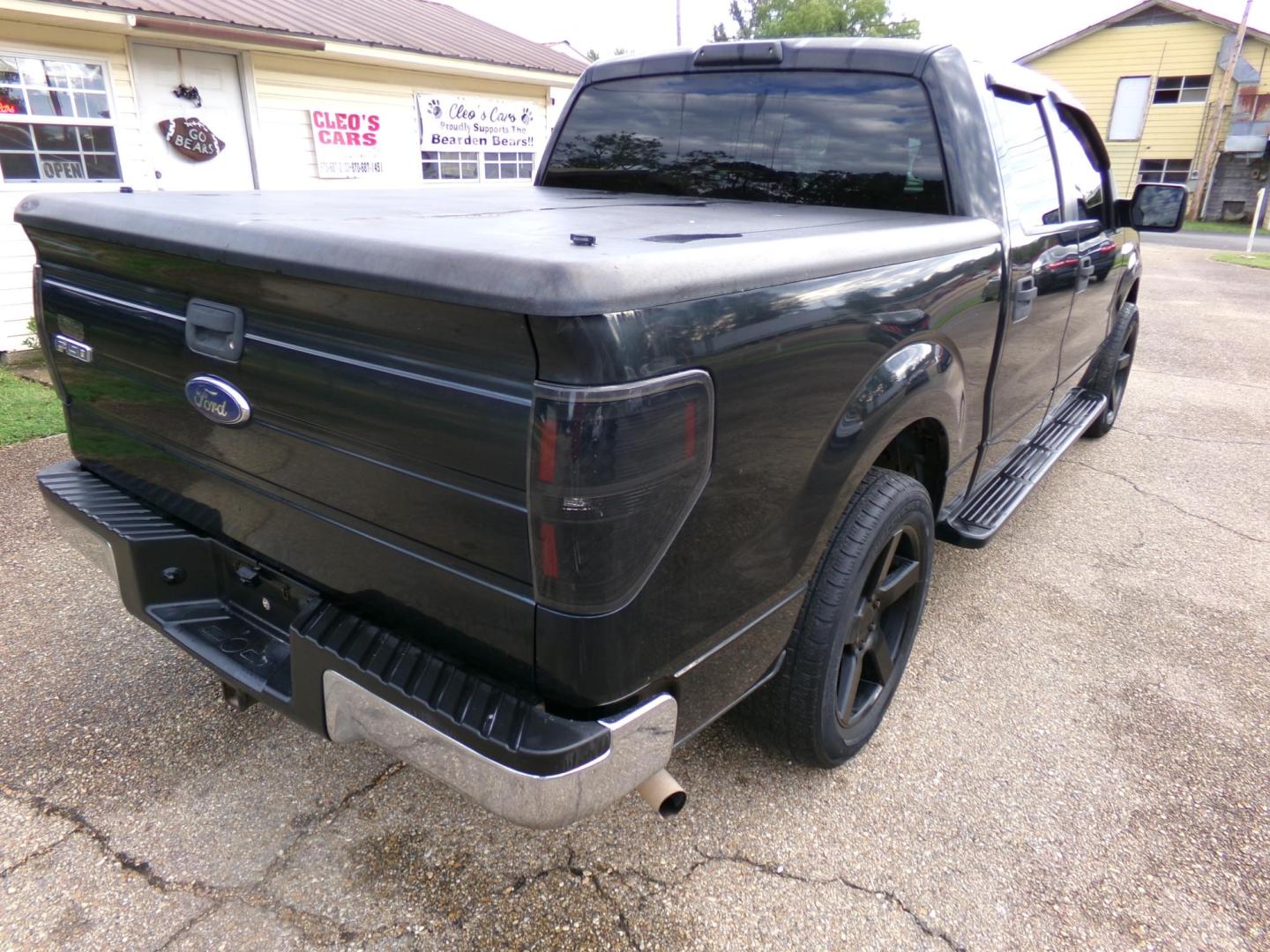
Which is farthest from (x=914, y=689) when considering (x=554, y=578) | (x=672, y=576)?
(x=554, y=578)

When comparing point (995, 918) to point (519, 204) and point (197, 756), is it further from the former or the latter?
point (519, 204)

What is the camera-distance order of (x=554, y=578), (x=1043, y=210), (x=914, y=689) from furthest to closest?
1. (x=1043, y=210)
2. (x=914, y=689)
3. (x=554, y=578)

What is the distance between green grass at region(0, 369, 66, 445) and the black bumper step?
3.29 metres

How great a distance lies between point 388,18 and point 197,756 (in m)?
10.7

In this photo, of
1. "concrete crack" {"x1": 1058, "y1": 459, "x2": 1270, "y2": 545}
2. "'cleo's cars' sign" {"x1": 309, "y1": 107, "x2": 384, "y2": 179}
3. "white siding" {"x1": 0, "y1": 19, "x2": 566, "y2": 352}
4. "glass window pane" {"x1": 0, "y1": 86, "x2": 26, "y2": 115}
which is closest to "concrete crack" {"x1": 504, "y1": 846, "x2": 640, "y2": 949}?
"concrete crack" {"x1": 1058, "y1": 459, "x2": 1270, "y2": 545}

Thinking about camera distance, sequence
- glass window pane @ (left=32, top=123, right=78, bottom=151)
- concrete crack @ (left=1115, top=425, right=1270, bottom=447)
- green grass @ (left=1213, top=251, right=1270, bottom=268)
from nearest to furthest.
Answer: concrete crack @ (left=1115, top=425, right=1270, bottom=447) → glass window pane @ (left=32, top=123, right=78, bottom=151) → green grass @ (left=1213, top=251, right=1270, bottom=268)

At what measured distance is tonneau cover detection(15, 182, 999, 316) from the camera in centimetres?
134

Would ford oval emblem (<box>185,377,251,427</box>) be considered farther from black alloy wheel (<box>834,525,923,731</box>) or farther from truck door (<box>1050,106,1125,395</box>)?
truck door (<box>1050,106,1125,395</box>)

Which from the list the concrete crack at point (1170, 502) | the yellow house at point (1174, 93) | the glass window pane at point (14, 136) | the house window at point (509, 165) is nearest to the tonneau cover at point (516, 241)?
the concrete crack at point (1170, 502)

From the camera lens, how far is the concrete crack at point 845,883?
1.97m

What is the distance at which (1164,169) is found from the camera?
1200 inches

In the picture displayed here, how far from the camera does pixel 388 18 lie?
418 inches

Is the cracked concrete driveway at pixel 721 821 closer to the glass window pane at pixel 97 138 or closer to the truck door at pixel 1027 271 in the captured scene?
the truck door at pixel 1027 271

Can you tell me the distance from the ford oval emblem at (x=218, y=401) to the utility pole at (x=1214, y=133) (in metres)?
33.8
